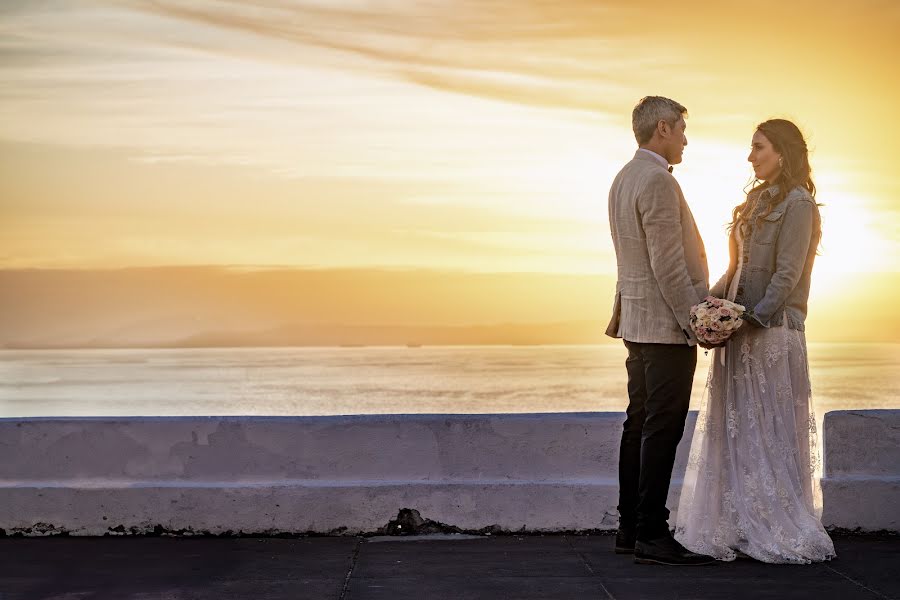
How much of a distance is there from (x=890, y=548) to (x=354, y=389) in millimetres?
85872

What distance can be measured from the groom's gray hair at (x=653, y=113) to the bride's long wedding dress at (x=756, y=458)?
67 cm

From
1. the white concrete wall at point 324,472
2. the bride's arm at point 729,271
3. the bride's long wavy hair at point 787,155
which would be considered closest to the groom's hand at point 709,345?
the bride's arm at point 729,271

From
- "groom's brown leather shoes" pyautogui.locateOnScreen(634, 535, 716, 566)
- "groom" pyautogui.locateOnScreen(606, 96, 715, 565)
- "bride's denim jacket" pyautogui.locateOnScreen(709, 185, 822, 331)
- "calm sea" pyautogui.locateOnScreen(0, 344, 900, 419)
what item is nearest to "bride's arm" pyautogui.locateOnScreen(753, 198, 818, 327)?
"bride's denim jacket" pyautogui.locateOnScreen(709, 185, 822, 331)

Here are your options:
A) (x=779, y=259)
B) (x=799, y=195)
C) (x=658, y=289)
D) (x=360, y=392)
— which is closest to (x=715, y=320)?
(x=658, y=289)

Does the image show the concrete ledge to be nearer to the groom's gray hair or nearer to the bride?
the bride

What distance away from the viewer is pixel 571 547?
17.1 feet

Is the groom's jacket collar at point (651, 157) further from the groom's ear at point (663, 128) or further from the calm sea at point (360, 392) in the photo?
the calm sea at point (360, 392)

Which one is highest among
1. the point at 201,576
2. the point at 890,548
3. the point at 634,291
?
the point at 634,291

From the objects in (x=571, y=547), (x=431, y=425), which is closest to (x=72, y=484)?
(x=431, y=425)

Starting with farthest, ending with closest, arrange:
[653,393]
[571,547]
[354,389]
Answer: [354,389], [571,547], [653,393]

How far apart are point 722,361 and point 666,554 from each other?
967 mm

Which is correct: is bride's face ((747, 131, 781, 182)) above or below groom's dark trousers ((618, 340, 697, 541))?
above

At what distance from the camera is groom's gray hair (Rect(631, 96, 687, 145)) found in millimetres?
4824

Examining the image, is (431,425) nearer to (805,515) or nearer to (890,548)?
(805,515)
